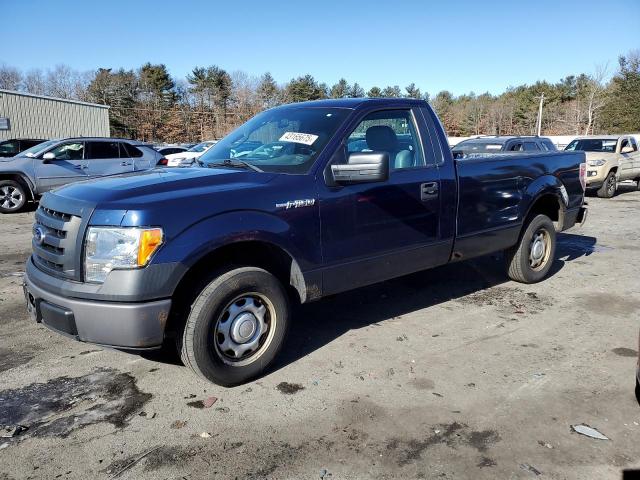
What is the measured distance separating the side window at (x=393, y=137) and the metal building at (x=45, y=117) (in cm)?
2627

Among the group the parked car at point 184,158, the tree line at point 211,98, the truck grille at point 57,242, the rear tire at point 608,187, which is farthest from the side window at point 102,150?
the tree line at point 211,98

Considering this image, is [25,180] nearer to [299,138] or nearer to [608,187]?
[299,138]

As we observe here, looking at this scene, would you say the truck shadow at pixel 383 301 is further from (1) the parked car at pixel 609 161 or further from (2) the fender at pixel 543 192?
(1) the parked car at pixel 609 161

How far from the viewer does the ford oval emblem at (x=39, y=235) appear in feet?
11.5

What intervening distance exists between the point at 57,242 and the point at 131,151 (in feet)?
34.7

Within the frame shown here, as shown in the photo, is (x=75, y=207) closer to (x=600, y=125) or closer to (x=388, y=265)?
(x=388, y=265)

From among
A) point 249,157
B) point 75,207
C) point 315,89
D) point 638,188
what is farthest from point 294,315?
point 315,89

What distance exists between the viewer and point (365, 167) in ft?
12.0

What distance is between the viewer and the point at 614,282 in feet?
20.7

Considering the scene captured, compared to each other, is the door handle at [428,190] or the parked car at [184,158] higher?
the parked car at [184,158]

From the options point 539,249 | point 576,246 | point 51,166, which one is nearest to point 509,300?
point 539,249

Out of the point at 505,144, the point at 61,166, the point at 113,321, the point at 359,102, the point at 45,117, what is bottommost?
the point at 113,321

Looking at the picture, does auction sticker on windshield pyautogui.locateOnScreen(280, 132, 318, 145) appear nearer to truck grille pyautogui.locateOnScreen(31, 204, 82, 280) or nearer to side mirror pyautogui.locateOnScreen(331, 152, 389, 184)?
side mirror pyautogui.locateOnScreen(331, 152, 389, 184)

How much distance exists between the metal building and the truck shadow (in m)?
25.5
